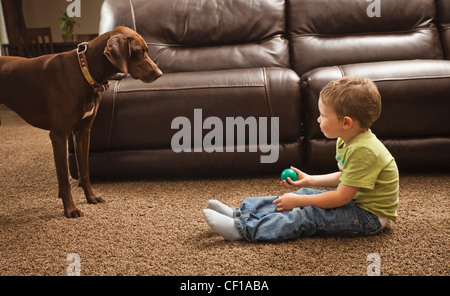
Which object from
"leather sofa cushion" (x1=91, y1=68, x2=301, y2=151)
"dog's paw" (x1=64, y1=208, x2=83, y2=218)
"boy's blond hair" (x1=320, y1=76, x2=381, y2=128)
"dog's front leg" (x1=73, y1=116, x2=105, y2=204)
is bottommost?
"dog's paw" (x1=64, y1=208, x2=83, y2=218)

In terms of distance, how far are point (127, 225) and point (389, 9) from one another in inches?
74.2

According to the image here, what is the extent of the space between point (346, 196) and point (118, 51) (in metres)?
0.91

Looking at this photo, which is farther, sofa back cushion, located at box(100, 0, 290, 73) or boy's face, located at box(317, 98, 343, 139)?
sofa back cushion, located at box(100, 0, 290, 73)

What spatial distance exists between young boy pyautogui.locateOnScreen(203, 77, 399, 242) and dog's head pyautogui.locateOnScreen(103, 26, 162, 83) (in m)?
0.61

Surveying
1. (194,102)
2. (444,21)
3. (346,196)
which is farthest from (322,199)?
(444,21)

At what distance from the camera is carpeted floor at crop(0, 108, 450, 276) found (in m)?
1.01

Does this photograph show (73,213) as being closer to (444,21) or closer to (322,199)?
(322,199)

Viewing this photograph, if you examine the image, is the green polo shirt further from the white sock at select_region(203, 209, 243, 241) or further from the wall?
the wall

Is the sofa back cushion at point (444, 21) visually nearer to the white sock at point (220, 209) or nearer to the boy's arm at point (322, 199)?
the boy's arm at point (322, 199)

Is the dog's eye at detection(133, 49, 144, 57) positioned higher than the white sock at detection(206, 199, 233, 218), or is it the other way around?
the dog's eye at detection(133, 49, 144, 57)

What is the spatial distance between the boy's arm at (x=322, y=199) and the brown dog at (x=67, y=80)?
70cm

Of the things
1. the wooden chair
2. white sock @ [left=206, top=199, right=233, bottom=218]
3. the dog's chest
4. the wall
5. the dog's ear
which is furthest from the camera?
the wall

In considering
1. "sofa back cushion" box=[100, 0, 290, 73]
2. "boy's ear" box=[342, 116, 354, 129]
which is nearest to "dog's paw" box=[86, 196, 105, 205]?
"sofa back cushion" box=[100, 0, 290, 73]
